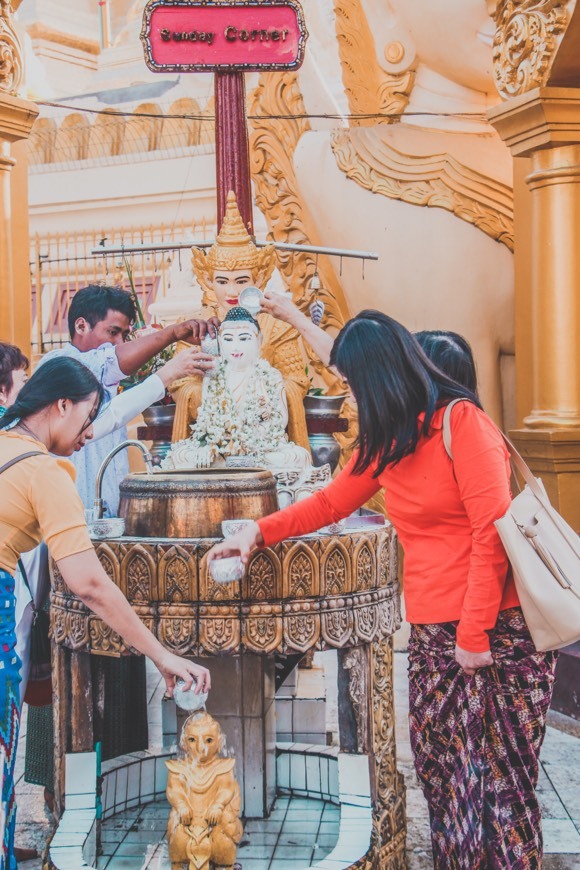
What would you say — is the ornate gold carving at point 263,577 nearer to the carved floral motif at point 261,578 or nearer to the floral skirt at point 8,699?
the carved floral motif at point 261,578

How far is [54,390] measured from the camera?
93.7 inches

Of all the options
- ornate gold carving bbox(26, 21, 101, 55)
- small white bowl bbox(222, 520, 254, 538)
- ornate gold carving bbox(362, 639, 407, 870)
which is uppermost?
ornate gold carving bbox(26, 21, 101, 55)

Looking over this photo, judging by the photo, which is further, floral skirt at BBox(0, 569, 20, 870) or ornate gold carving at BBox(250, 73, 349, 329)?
ornate gold carving at BBox(250, 73, 349, 329)

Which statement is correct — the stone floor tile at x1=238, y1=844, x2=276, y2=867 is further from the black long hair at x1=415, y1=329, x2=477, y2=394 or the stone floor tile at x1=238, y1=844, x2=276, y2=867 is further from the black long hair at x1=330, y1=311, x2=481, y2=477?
the black long hair at x1=415, y1=329, x2=477, y2=394

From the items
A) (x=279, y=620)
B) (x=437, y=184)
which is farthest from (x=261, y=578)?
(x=437, y=184)

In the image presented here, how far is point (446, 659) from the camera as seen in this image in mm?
2391

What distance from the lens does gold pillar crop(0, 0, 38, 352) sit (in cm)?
536

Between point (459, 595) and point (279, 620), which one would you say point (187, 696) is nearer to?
point (279, 620)

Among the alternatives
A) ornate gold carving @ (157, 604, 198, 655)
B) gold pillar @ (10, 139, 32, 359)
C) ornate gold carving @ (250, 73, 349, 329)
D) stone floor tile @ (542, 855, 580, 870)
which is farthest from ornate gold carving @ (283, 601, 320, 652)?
ornate gold carving @ (250, 73, 349, 329)

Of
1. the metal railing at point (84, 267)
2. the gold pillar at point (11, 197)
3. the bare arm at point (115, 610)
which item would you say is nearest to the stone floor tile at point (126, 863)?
the bare arm at point (115, 610)

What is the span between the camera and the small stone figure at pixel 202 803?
2.42 metres

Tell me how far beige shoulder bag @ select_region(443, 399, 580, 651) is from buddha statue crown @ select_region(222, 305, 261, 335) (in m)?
1.80

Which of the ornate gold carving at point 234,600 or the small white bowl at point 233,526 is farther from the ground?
the small white bowl at point 233,526

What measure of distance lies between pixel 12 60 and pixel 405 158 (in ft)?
7.81
